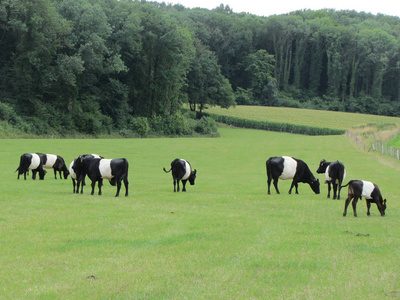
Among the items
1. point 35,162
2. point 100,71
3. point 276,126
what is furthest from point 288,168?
point 276,126

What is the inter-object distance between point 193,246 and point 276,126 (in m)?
101

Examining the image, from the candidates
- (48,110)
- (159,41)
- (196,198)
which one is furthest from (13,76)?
(196,198)

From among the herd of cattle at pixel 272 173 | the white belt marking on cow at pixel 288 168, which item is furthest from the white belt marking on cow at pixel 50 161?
the white belt marking on cow at pixel 288 168

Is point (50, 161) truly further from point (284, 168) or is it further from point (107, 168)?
point (284, 168)

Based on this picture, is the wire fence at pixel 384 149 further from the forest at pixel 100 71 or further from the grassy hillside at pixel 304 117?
the grassy hillside at pixel 304 117

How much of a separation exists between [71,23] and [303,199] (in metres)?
55.4

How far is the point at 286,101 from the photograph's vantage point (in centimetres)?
15238

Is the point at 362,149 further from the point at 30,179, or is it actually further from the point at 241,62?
the point at 241,62

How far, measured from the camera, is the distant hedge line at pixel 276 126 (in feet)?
340

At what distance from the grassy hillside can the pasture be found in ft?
308

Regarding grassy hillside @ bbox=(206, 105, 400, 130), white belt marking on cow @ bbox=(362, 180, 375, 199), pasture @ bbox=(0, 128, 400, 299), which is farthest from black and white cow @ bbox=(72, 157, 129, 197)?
grassy hillside @ bbox=(206, 105, 400, 130)

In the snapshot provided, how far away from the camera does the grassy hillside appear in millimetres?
112894

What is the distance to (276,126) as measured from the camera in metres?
110

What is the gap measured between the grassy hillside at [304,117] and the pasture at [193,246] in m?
93.7
